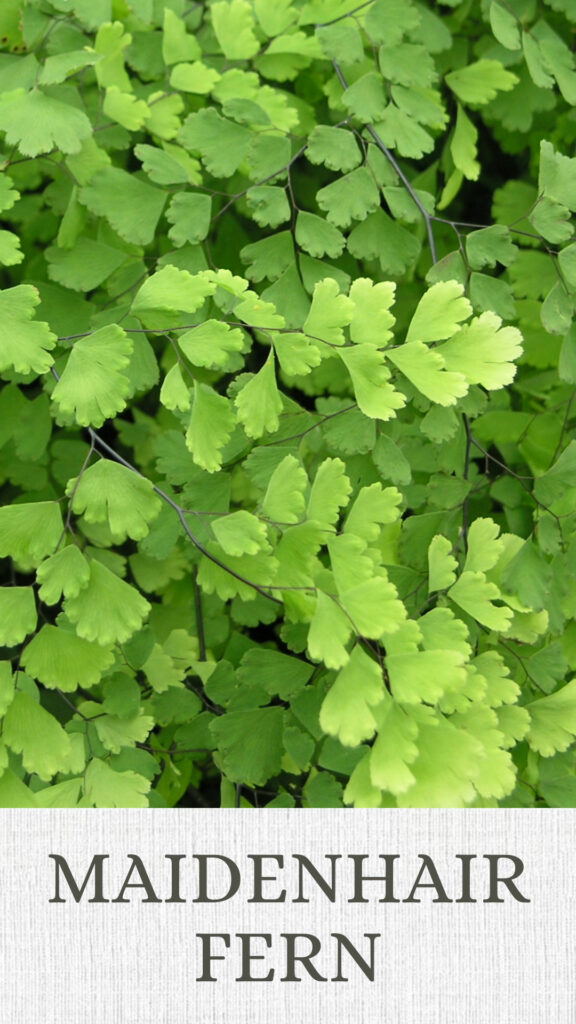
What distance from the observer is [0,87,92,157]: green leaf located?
0.71 metres

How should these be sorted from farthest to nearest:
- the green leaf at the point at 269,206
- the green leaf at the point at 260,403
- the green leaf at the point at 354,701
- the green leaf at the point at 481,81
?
the green leaf at the point at 481,81, the green leaf at the point at 269,206, the green leaf at the point at 260,403, the green leaf at the point at 354,701

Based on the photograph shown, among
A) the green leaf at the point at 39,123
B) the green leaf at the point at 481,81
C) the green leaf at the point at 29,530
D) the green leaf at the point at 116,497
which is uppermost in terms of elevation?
the green leaf at the point at 481,81

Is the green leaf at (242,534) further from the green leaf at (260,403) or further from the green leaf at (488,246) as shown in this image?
→ the green leaf at (488,246)

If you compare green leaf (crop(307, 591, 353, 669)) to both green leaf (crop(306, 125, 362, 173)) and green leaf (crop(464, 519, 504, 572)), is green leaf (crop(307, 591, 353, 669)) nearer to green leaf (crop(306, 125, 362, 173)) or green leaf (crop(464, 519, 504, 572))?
green leaf (crop(464, 519, 504, 572))

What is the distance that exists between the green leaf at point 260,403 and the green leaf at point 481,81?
1.43 ft

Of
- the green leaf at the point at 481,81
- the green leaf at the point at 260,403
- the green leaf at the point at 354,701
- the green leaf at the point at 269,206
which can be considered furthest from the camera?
the green leaf at the point at 481,81

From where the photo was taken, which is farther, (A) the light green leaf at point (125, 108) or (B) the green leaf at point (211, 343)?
(A) the light green leaf at point (125, 108)

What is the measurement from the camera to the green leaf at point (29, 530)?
688 mm

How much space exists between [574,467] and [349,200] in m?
0.31

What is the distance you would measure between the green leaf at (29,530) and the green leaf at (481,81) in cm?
61

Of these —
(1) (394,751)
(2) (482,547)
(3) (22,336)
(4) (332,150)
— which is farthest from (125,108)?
(1) (394,751)

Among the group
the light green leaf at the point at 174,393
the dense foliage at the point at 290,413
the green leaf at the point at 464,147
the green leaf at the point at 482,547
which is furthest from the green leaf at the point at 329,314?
the green leaf at the point at 464,147

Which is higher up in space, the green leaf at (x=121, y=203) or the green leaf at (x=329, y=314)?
the green leaf at (x=121, y=203)

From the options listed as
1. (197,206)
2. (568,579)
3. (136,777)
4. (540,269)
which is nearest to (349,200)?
(197,206)
